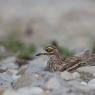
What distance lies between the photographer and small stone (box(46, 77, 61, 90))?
710 cm

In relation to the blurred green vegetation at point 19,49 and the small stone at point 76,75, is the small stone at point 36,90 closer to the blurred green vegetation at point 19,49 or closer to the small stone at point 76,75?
the small stone at point 76,75

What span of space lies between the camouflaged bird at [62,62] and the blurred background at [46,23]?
5046 mm

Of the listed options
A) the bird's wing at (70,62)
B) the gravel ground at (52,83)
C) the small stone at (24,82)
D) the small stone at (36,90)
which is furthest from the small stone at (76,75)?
the small stone at (36,90)

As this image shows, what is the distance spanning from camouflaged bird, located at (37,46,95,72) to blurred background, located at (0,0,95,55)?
505 centimetres

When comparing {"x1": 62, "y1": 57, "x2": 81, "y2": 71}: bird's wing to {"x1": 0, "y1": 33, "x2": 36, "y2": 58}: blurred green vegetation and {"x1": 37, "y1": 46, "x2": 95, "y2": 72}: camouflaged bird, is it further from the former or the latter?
{"x1": 0, "y1": 33, "x2": 36, "y2": 58}: blurred green vegetation

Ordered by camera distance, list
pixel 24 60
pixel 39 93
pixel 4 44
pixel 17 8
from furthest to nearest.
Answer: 1. pixel 17 8
2. pixel 4 44
3. pixel 24 60
4. pixel 39 93

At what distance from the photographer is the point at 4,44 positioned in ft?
48.9

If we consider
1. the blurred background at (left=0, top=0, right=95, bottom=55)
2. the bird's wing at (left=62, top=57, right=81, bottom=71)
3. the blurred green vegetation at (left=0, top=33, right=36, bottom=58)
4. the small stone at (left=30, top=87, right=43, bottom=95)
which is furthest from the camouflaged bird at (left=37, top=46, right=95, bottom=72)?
the blurred background at (left=0, top=0, right=95, bottom=55)

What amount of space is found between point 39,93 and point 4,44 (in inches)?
316

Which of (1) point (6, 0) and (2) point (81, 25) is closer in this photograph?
(2) point (81, 25)

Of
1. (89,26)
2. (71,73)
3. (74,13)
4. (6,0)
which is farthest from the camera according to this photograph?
(6,0)

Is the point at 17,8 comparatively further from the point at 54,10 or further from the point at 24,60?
the point at 24,60

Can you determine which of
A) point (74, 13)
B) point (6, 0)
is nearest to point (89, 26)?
point (74, 13)

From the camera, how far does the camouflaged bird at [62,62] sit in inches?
326
